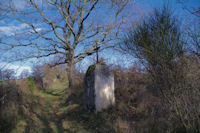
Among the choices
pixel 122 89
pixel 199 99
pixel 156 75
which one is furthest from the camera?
pixel 122 89

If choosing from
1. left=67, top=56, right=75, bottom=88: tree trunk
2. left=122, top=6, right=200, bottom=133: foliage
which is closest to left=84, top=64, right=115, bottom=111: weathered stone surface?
left=122, top=6, right=200, bottom=133: foliage

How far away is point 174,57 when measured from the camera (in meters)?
2.94

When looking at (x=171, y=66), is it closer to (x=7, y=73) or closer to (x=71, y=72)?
(x=7, y=73)

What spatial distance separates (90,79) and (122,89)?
7.21 feet

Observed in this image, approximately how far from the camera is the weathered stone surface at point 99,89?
6.50 metres

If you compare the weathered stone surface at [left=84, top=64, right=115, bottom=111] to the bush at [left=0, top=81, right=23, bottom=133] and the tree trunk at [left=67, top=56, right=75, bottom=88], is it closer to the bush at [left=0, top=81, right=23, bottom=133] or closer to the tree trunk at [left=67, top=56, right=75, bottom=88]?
the bush at [left=0, top=81, right=23, bottom=133]

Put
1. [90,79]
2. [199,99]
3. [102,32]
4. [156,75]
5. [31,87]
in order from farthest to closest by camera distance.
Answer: [102,32] → [31,87] → [90,79] → [156,75] → [199,99]

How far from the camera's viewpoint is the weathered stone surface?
6502 millimetres

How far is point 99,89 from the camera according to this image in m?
6.61

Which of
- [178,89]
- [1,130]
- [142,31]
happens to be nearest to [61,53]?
[1,130]

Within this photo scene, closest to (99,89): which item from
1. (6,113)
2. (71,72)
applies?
(6,113)

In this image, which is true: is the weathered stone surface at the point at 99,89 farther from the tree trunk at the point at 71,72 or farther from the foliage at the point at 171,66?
the tree trunk at the point at 71,72

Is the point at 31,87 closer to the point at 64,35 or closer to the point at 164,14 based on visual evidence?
the point at 64,35

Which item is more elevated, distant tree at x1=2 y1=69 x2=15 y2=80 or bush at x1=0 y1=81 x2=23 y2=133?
distant tree at x1=2 y1=69 x2=15 y2=80
